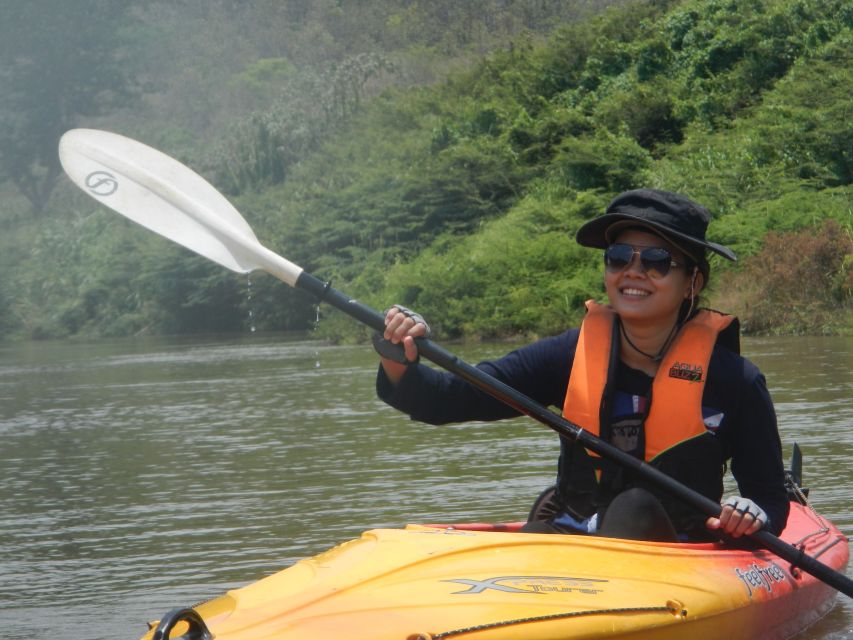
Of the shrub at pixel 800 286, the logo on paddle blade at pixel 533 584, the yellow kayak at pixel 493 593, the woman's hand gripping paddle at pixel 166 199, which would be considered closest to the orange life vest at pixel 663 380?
the yellow kayak at pixel 493 593

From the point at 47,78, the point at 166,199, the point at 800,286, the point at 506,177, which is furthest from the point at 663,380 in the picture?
the point at 47,78

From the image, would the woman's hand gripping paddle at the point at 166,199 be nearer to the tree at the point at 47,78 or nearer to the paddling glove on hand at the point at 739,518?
the paddling glove on hand at the point at 739,518

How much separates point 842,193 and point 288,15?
56509mm

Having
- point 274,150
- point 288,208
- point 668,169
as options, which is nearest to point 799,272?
point 668,169

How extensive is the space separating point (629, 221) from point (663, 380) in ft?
1.32

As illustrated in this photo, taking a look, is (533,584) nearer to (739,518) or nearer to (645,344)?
(739,518)

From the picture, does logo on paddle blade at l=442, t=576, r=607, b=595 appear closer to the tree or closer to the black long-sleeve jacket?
the black long-sleeve jacket

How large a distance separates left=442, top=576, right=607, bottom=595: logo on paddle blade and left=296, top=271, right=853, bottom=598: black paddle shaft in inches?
14.4

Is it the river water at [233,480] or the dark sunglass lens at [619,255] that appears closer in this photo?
the dark sunglass lens at [619,255]

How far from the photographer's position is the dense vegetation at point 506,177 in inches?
808

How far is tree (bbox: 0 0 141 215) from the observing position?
5309 cm

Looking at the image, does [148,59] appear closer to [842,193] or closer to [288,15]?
[288,15]

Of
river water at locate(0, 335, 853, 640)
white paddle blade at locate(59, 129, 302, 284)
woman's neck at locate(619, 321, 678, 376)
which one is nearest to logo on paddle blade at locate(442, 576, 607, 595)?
woman's neck at locate(619, 321, 678, 376)

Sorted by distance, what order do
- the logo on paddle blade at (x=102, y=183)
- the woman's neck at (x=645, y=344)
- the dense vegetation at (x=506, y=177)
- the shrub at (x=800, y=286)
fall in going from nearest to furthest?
the woman's neck at (x=645, y=344) → the logo on paddle blade at (x=102, y=183) → the shrub at (x=800, y=286) → the dense vegetation at (x=506, y=177)
